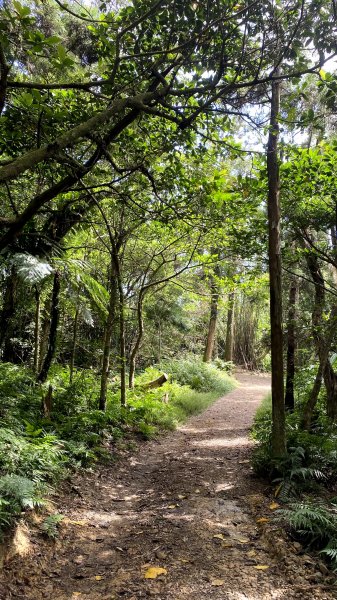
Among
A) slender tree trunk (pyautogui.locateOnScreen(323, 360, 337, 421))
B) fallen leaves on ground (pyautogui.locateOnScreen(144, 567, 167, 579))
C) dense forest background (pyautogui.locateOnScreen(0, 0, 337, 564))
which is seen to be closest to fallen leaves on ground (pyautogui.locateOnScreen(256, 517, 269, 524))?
dense forest background (pyautogui.locateOnScreen(0, 0, 337, 564))

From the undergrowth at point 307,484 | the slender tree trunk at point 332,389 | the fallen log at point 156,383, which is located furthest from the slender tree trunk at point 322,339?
the fallen log at point 156,383

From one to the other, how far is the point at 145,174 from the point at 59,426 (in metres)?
4.00

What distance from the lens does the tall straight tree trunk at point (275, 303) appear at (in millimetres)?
5316

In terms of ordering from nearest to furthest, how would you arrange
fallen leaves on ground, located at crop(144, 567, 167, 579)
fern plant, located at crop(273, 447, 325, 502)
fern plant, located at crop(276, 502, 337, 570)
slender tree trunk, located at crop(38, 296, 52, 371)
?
fallen leaves on ground, located at crop(144, 567, 167, 579), fern plant, located at crop(276, 502, 337, 570), fern plant, located at crop(273, 447, 325, 502), slender tree trunk, located at crop(38, 296, 52, 371)

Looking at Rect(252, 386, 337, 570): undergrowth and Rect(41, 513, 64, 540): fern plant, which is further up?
Rect(252, 386, 337, 570): undergrowth

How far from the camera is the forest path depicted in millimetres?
2967

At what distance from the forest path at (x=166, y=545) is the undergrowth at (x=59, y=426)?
36 centimetres

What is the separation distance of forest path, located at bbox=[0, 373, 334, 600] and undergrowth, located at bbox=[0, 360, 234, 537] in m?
0.36

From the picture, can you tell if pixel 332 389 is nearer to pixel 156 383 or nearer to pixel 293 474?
pixel 293 474

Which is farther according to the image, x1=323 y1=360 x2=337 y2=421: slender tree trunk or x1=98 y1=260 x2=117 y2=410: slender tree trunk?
x1=323 y1=360 x2=337 y2=421: slender tree trunk

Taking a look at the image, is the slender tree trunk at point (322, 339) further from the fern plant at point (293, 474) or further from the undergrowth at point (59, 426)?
the undergrowth at point (59, 426)

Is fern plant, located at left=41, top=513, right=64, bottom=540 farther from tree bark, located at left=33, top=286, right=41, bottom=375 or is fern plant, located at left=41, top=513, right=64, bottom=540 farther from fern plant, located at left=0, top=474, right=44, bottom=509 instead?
tree bark, located at left=33, top=286, right=41, bottom=375

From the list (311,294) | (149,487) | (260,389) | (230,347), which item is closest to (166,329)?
(260,389)

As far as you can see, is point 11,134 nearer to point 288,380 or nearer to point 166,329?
point 288,380
